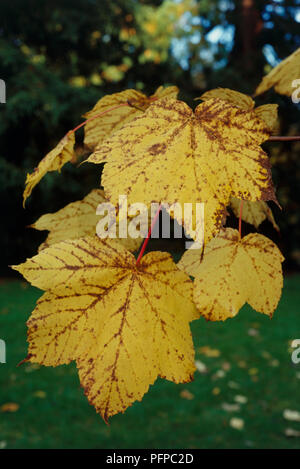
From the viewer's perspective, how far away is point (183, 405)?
10.7 ft

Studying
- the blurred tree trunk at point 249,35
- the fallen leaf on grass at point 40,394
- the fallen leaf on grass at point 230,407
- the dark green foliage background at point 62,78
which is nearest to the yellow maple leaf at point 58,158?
the fallen leaf on grass at point 230,407

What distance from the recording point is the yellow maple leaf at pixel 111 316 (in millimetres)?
446

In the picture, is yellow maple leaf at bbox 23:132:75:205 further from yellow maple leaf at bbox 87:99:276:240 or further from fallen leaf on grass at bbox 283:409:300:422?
fallen leaf on grass at bbox 283:409:300:422

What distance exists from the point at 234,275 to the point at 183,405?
10.1ft

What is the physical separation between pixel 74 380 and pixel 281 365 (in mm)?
1946

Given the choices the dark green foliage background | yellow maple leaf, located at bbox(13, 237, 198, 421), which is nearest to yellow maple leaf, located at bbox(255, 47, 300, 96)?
yellow maple leaf, located at bbox(13, 237, 198, 421)

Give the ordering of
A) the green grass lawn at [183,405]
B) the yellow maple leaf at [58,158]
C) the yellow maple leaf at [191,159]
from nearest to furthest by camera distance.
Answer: the yellow maple leaf at [191,159]
the yellow maple leaf at [58,158]
the green grass lawn at [183,405]

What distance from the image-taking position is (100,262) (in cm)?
49

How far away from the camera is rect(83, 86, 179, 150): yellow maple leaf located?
67cm

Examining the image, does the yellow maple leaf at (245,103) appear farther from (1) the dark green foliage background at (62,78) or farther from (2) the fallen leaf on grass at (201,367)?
(1) the dark green foliage background at (62,78)

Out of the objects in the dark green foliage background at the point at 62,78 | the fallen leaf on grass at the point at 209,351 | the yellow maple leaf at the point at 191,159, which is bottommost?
the fallen leaf on grass at the point at 209,351

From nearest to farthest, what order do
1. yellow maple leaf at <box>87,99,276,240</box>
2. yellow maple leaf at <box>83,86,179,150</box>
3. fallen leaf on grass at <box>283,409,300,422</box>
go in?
1. yellow maple leaf at <box>87,99,276,240</box>
2. yellow maple leaf at <box>83,86,179,150</box>
3. fallen leaf on grass at <box>283,409,300,422</box>

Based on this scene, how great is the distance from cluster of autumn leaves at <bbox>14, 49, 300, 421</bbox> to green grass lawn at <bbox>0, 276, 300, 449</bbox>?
255cm

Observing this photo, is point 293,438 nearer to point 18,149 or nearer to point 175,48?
point 18,149
